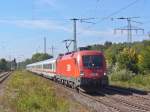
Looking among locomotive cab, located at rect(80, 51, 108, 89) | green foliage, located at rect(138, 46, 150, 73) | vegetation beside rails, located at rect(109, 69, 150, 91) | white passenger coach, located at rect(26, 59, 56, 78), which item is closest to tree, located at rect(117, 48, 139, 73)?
green foliage, located at rect(138, 46, 150, 73)

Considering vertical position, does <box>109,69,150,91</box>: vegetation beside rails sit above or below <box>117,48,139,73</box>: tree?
below

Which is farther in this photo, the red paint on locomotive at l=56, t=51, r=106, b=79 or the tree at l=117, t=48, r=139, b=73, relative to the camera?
the tree at l=117, t=48, r=139, b=73

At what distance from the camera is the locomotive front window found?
30.1 m

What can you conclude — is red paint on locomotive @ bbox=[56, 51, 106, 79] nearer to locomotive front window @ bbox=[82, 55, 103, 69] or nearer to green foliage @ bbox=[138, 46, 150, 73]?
locomotive front window @ bbox=[82, 55, 103, 69]

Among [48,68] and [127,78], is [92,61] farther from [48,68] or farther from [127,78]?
[48,68]

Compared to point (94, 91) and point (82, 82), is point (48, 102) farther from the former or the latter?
point (94, 91)

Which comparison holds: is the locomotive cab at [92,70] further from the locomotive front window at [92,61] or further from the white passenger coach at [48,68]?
the white passenger coach at [48,68]

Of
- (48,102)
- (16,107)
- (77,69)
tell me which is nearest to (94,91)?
(77,69)

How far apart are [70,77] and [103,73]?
16.4 feet

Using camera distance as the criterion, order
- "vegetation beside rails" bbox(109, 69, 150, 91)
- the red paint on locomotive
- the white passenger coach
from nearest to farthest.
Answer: the red paint on locomotive < "vegetation beside rails" bbox(109, 69, 150, 91) < the white passenger coach

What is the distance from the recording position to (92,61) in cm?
3033

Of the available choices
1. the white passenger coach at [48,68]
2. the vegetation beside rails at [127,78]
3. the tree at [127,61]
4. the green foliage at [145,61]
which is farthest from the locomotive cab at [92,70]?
the tree at [127,61]

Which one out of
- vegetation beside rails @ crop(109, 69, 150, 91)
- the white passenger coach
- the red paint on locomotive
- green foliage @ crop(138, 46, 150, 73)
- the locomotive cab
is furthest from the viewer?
green foliage @ crop(138, 46, 150, 73)

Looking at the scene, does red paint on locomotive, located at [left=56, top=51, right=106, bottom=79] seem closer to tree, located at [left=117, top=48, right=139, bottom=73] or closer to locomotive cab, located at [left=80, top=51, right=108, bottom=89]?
locomotive cab, located at [left=80, top=51, right=108, bottom=89]
